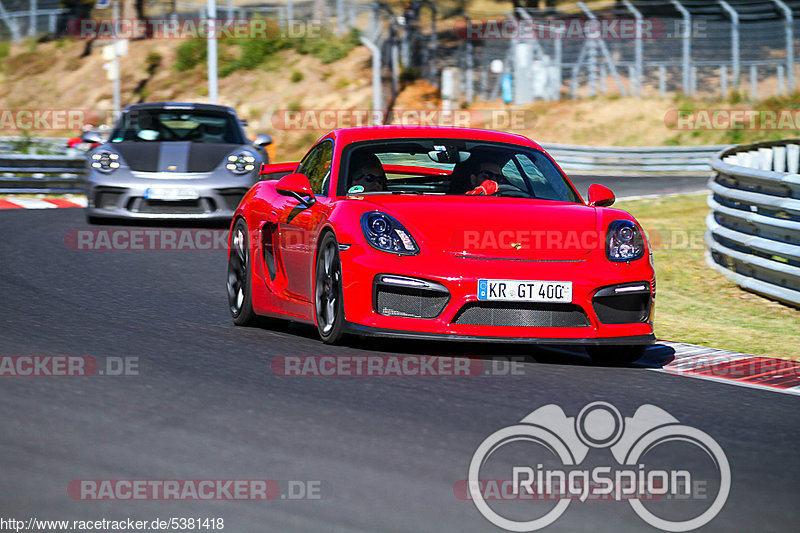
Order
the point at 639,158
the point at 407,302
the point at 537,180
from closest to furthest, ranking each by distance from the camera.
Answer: the point at 407,302 < the point at 537,180 < the point at 639,158

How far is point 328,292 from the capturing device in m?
7.58

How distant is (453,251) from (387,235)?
37cm

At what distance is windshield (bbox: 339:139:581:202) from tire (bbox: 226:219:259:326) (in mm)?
1118

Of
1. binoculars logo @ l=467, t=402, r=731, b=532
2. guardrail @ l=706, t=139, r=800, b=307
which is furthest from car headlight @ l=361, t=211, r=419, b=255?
guardrail @ l=706, t=139, r=800, b=307

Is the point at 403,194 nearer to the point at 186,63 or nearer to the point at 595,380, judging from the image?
the point at 595,380

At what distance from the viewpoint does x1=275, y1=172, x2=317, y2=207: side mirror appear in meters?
8.13

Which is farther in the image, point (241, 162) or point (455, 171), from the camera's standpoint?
point (241, 162)

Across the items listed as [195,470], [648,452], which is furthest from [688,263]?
[195,470]

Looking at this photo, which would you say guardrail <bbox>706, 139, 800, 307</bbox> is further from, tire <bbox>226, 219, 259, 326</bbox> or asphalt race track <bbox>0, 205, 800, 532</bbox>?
tire <bbox>226, 219, 259, 326</bbox>

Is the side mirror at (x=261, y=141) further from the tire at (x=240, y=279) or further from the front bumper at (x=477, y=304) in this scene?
the front bumper at (x=477, y=304)

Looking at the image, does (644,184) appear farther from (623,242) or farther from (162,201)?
(623,242)
